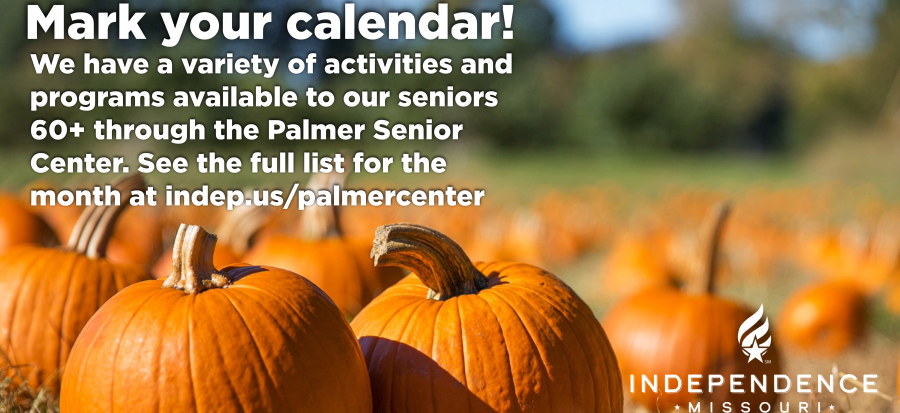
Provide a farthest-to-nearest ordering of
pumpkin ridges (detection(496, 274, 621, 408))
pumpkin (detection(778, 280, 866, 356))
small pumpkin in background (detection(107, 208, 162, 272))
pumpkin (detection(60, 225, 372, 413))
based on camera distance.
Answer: pumpkin (detection(778, 280, 866, 356)) → small pumpkin in background (detection(107, 208, 162, 272)) → pumpkin ridges (detection(496, 274, 621, 408)) → pumpkin (detection(60, 225, 372, 413))

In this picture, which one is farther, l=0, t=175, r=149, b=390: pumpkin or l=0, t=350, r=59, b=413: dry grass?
l=0, t=175, r=149, b=390: pumpkin

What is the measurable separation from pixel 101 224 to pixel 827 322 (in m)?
4.55

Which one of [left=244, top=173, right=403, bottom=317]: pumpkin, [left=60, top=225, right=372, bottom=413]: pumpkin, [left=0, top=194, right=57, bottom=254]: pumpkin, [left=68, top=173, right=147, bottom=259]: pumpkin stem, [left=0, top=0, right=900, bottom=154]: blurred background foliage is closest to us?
[left=60, top=225, right=372, bottom=413]: pumpkin

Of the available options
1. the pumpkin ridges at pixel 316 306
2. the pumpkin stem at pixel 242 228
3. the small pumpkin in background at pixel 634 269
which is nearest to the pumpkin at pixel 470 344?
the pumpkin ridges at pixel 316 306

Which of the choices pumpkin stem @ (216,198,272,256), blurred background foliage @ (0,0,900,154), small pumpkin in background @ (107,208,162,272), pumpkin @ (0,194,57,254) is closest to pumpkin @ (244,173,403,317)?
pumpkin stem @ (216,198,272,256)

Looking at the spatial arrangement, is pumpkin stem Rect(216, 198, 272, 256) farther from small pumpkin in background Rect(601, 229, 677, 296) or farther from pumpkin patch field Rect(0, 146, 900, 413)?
small pumpkin in background Rect(601, 229, 677, 296)

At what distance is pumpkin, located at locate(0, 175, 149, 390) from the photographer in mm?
2367

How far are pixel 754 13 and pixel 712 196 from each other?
21216mm

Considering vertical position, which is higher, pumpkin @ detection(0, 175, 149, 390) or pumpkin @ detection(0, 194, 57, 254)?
pumpkin @ detection(0, 194, 57, 254)

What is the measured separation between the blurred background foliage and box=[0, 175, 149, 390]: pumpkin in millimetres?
17924

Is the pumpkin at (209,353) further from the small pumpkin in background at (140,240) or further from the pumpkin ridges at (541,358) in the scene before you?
the small pumpkin in background at (140,240)

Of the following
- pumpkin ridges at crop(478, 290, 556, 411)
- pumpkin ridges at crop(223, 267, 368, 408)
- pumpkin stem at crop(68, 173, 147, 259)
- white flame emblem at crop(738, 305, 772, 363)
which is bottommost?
white flame emblem at crop(738, 305, 772, 363)

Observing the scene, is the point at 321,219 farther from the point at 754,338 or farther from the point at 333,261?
the point at 754,338

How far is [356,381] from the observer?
166 cm
